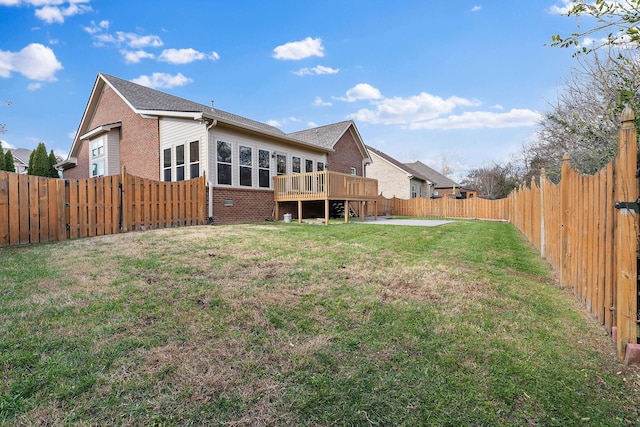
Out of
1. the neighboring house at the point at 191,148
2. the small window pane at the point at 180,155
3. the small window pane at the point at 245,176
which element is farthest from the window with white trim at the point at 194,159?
the small window pane at the point at 245,176

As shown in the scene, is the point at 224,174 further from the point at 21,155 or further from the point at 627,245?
the point at 21,155

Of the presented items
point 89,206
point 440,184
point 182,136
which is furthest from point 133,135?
point 440,184

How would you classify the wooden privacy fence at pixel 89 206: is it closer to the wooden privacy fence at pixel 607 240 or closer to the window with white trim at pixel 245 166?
the window with white trim at pixel 245 166

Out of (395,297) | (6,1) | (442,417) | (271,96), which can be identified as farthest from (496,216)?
(6,1)

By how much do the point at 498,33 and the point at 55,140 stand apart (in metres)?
31.2

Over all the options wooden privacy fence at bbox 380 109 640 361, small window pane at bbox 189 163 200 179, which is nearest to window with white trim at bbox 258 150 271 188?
small window pane at bbox 189 163 200 179

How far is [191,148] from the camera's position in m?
12.3

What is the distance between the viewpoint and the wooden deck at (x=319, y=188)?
41.4 ft

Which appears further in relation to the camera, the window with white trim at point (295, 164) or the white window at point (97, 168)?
the white window at point (97, 168)

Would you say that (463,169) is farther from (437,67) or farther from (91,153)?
(91,153)

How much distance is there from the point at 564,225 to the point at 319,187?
906 centimetres

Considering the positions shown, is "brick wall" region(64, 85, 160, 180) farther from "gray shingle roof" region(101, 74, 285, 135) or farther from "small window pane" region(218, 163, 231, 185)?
"small window pane" region(218, 163, 231, 185)

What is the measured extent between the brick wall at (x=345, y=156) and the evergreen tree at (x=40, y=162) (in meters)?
21.3

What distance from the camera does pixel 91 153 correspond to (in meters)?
16.9
